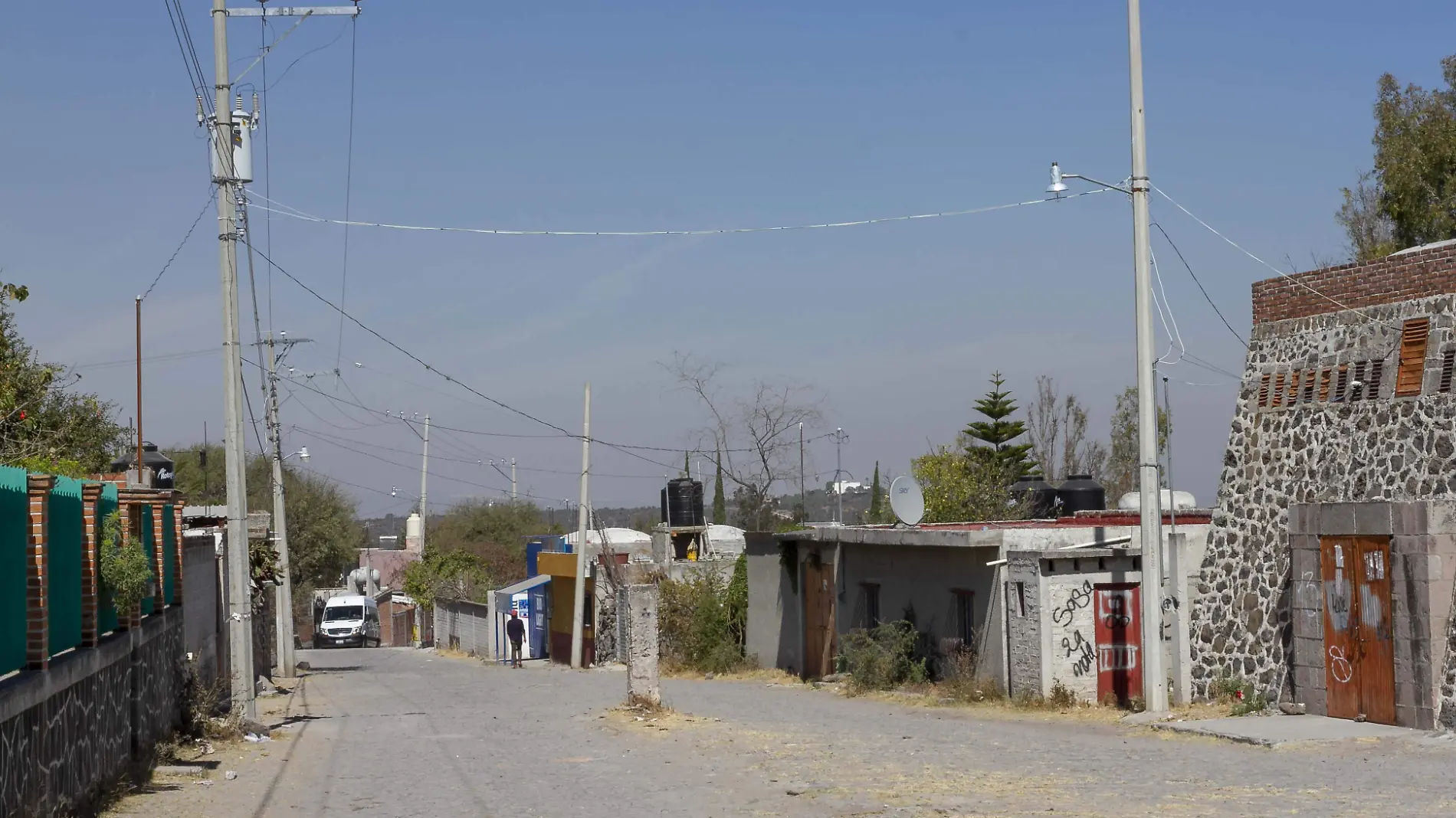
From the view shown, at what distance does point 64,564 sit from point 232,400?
26.8 feet

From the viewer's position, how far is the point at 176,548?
64.5 feet

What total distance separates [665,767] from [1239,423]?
10253mm

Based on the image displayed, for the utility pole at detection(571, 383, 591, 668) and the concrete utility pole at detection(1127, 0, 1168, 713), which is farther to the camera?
the utility pole at detection(571, 383, 591, 668)

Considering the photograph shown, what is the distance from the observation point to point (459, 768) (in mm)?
16109

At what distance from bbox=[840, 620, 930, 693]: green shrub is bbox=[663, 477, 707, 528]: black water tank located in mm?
20848

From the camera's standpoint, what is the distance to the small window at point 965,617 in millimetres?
24391

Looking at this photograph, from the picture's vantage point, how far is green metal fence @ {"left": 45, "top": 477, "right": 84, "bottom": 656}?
466 inches

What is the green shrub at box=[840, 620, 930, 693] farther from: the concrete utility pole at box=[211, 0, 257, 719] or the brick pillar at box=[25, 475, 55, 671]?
the brick pillar at box=[25, 475, 55, 671]

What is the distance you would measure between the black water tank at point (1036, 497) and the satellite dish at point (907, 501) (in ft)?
28.0

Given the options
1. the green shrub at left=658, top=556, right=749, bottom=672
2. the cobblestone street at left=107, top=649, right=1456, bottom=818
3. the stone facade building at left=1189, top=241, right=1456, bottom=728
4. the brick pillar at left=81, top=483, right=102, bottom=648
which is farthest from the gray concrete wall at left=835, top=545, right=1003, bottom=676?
the brick pillar at left=81, top=483, right=102, bottom=648

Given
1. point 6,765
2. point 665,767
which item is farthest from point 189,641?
point 6,765

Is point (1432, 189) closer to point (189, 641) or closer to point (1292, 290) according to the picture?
point (1292, 290)

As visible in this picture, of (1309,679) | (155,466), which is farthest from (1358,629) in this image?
(155,466)

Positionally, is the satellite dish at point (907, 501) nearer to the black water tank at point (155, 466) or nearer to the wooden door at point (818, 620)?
the wooden door at point (818, 620)
